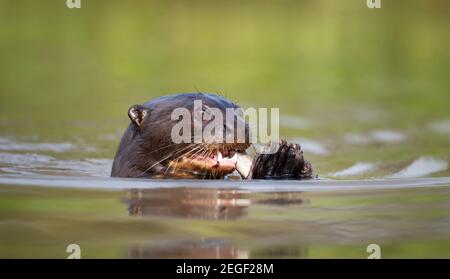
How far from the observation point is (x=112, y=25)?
1242 centimetres

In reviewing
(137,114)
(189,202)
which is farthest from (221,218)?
(137,114)

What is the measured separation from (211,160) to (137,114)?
69cm

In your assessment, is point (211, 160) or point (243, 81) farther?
point (243, 81)

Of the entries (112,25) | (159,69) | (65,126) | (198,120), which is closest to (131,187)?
(198,120)

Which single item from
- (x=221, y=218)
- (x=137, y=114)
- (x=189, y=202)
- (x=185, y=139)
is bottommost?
(x=221, y=218)

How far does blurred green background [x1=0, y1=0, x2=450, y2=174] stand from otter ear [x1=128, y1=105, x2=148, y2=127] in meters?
3.49

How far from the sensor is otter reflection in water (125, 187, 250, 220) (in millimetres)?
4796

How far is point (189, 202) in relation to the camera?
5.11m

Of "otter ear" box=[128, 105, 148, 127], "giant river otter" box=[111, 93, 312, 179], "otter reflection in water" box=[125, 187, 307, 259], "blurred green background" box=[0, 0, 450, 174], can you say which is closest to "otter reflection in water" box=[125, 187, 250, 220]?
"otter reflection in water" box=[125, 187, 307, 259]

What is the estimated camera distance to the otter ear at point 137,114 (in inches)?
266

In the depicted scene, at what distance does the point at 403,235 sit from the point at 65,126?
21.4ft

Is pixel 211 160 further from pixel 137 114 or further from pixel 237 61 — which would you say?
pixel 237 61

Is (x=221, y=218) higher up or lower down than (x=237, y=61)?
lower down
